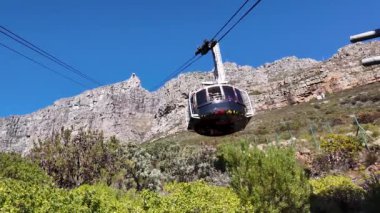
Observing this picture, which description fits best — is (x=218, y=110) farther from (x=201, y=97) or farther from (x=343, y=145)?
(x=343, y=145)

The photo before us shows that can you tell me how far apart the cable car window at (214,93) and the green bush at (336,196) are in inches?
328

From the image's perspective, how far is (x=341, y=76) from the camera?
79.9 m

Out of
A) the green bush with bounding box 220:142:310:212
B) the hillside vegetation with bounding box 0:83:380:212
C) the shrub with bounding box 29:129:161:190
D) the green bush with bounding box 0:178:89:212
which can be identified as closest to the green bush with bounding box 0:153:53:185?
the hillside vegetation with bounding box 0:83:380:212

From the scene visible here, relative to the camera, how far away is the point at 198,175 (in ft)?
107

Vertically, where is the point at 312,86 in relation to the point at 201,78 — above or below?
below

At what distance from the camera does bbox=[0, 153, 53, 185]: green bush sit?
Answer: 83.1 ft

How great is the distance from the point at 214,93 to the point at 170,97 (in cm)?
12045

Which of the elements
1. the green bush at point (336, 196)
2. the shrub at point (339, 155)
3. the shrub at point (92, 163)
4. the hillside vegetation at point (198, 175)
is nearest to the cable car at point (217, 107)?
the hillside vegetation at point (198, 175)

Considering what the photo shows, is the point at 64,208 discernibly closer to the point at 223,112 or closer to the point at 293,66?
the point at 223,112

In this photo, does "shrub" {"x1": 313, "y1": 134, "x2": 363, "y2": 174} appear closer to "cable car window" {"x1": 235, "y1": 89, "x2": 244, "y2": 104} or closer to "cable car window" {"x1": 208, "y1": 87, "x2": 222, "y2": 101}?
"cable car window" {"x1": 235, "y1": 89, "x2": 244, "y2": 104}

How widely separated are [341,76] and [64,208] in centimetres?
7913

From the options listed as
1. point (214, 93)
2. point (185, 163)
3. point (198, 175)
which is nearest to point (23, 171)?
point (185, 163)

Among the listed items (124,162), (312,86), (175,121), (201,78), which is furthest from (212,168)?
(201,78)

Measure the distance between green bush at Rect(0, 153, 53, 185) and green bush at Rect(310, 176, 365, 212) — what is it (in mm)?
16331
